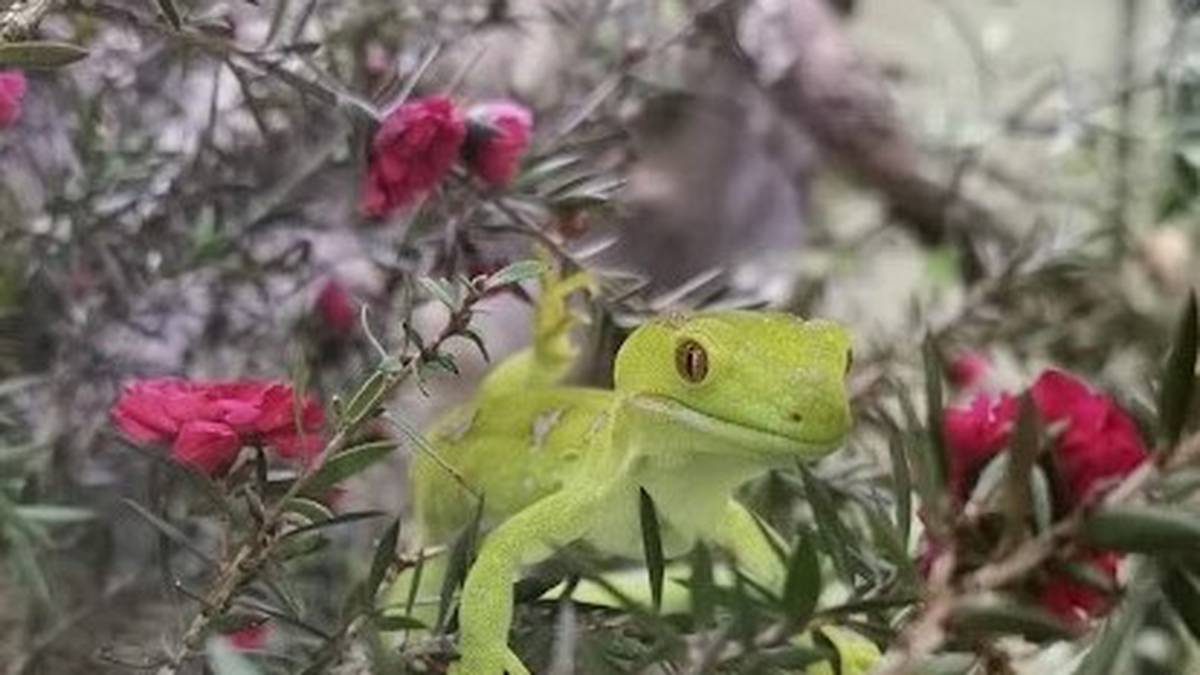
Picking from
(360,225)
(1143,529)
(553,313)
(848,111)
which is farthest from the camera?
(848,111)

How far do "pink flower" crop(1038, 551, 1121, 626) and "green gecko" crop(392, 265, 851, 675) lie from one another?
113mm

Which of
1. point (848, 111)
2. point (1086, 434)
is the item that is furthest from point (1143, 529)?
point (848, 111)

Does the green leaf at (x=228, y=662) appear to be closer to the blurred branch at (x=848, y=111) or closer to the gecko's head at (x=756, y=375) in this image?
the gecko's head at (x=756, y=375)

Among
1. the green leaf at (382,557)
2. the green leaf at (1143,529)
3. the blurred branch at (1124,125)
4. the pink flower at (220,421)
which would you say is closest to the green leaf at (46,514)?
the pink flower at (220,421)

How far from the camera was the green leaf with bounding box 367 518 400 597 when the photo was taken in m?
0.58

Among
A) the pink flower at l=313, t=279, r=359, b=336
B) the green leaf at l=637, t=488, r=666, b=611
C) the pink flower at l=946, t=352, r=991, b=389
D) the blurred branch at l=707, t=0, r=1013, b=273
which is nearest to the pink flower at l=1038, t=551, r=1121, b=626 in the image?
the green leaf at l=637, t=488, r=666, b=611

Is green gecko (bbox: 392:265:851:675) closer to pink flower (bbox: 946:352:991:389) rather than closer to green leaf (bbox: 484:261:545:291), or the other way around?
green leaf (bbox: 484:261:545:291)

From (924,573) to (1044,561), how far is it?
0.10 m

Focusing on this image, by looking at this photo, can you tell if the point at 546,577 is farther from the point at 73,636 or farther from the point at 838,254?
the point at 838,254

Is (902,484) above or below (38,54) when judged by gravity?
below

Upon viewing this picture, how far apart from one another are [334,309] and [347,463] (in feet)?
1.58

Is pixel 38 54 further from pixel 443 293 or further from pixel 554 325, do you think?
pixel 554 325

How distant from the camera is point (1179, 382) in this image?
0.48 metres

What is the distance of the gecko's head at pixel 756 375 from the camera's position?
613mm
